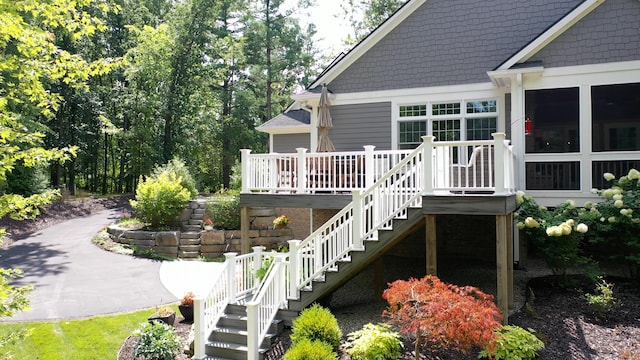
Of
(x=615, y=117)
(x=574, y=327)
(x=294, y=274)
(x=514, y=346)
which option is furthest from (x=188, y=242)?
(x=615, y=117)

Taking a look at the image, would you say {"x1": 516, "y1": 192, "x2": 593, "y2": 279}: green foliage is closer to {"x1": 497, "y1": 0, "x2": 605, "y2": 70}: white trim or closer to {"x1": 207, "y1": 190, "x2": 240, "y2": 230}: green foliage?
{"x1": 497, "y1": 0, "x2": 605, "y2": 70}: white trim

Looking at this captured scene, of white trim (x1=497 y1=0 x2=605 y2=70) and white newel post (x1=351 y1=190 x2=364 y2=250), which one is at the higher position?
white trim (x1=497 y1=0 x2=605 y2=70)

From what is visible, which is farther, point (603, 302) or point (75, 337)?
point (75, 337)

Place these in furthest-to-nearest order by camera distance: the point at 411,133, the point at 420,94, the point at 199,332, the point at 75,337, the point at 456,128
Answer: the point at 411,133 < the point at 420,94 < the point at 456,128 < the point at 75,337 < the point at 199,332

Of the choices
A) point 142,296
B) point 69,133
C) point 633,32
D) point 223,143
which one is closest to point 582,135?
point 633,32

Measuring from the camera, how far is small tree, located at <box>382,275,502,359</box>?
232 inches

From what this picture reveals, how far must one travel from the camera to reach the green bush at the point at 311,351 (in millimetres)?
6508

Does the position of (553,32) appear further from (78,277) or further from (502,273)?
(78,277)

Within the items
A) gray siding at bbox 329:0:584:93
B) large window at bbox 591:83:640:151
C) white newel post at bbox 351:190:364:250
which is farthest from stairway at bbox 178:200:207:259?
large window at bbox 591:83:640:151

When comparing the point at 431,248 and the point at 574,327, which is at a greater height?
the point at 431,248

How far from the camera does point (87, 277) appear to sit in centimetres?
1196

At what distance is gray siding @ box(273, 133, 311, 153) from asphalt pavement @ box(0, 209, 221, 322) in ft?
20.6

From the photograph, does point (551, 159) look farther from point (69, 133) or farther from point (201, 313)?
point (69, 133)

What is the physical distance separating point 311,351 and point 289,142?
42.0ft
